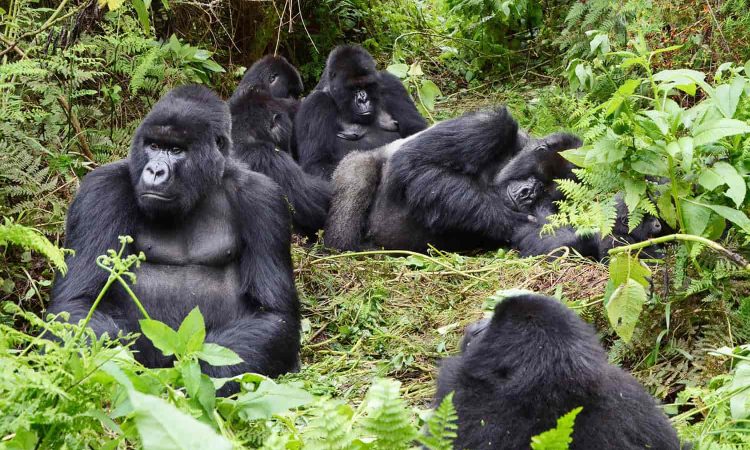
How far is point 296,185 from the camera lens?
20.3ft

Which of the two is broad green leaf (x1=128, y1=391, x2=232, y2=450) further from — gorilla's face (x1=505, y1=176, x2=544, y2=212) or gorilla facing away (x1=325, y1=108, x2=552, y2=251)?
gorilla's face (x1=505, y1=176, x2=544, y2=212)

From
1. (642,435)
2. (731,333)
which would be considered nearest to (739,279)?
(731,333)

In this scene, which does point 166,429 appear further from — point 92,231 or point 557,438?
point 92,231

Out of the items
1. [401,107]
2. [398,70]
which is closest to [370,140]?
[401,107]

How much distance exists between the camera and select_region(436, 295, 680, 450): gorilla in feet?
→ 8.00

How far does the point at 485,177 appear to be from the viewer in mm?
5977

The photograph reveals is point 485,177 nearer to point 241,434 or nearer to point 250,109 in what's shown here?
point 250,109

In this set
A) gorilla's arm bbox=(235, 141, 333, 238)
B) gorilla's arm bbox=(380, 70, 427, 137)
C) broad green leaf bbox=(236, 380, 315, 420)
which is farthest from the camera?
gorilla's arm bbox=(380, 70, 427, 137)

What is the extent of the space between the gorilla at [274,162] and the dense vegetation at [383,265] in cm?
36

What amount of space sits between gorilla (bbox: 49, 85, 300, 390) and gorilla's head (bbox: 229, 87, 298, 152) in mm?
2260

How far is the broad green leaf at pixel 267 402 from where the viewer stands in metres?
2.41

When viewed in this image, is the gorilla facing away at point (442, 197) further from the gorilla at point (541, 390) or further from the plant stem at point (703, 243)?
the gorilla at point (541, 390)

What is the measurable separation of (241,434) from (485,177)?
12.4 ft

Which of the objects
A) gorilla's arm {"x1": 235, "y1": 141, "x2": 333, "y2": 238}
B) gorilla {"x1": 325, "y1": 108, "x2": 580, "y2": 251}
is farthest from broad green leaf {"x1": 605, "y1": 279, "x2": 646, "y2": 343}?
gorilla's arm {"x1": 235, "y1": 141, "x2": 333, "y2": 238}
